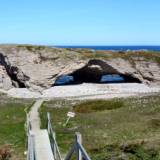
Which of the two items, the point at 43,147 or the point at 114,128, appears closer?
the point at 43,147

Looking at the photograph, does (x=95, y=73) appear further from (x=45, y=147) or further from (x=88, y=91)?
(x=45, y=147)

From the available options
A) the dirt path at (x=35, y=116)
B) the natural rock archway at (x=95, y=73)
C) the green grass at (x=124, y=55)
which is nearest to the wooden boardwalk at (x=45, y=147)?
the dirt path at (x=35, y=116)

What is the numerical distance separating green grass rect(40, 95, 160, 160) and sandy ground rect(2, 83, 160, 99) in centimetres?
1820

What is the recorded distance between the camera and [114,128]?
43.9 m

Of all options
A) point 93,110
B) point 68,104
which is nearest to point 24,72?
point 68,104

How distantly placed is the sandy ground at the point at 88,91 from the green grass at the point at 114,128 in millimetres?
18202

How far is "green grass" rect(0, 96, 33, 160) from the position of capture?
126 feet

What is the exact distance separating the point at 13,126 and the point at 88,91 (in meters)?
37.9

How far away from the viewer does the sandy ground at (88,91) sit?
82625 mm

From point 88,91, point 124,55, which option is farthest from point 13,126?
point 124,55

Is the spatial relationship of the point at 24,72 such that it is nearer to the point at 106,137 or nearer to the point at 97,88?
the point at 97,88

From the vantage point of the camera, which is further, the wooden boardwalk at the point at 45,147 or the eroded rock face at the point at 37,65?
the eroded rock face at the point at 37,65

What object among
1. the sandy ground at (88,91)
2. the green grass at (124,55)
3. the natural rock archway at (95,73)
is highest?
the green grass at (124,55)

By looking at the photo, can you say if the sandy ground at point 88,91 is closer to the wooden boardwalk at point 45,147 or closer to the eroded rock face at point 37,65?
the eroded rock face at point 37,65
